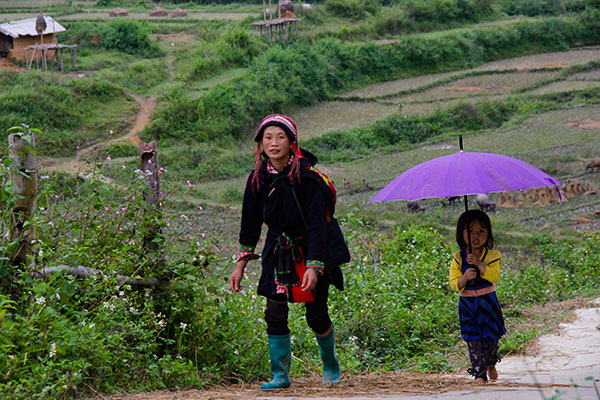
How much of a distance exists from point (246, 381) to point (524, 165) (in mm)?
1854

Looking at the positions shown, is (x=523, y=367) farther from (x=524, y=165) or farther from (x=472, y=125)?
(x=472, y=125)

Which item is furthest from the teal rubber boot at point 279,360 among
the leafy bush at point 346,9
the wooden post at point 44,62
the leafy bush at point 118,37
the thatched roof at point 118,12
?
the leafy bush at point 346,9

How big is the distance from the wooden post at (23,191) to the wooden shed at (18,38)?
17956 millimetres

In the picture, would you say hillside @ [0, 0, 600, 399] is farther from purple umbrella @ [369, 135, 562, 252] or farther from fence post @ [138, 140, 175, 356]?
purple umbrella @ [369, 135, 562, 252]

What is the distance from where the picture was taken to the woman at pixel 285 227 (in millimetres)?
3420

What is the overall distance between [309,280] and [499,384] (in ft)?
3.38

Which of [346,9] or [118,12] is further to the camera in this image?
[346,9]

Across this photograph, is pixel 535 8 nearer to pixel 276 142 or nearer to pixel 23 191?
pixel 276 142

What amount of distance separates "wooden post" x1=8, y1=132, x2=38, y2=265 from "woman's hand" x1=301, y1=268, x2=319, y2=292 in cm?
141

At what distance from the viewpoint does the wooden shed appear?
20094 mm

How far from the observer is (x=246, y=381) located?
13.0ft

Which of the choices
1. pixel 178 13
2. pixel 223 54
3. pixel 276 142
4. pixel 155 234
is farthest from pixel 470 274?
pixel 178 13

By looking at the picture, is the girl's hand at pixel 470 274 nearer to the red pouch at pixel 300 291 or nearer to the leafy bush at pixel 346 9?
the red pouch at pixel 300 291

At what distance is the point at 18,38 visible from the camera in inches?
806
